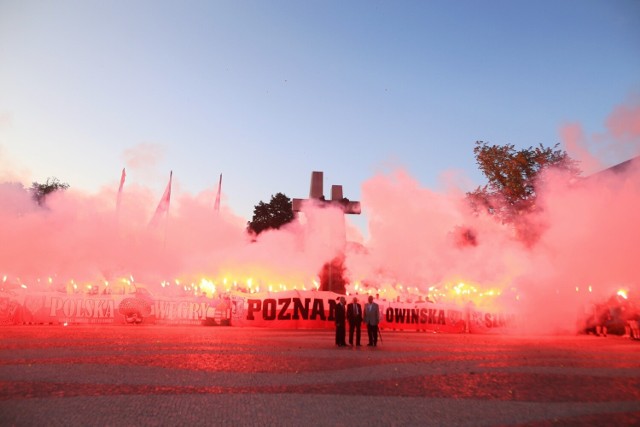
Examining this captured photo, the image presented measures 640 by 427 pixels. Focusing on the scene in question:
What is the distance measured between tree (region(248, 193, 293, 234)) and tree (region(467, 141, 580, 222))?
31599 millimetres

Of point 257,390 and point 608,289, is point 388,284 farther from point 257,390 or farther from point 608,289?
point 257,390

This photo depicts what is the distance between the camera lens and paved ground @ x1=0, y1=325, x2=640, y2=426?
21.7ft

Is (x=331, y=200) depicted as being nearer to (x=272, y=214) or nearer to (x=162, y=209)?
(x=162, y=209)

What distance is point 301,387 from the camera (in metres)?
8.80

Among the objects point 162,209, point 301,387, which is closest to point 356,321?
point 301,387

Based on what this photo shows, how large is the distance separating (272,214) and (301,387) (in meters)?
57.0

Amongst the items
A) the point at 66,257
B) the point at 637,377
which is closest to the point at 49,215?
the point at 66,257

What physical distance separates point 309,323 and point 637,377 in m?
19.2

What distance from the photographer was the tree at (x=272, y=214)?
63812 mm

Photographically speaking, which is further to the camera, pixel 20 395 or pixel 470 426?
pixel 20 395

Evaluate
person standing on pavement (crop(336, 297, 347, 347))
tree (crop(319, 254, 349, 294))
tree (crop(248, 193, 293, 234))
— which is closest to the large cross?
tree (crop(319, 254, 349, 294))

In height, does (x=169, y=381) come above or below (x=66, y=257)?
below

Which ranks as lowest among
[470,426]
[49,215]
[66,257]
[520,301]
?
[470,426]

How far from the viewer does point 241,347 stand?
50.5 ft
